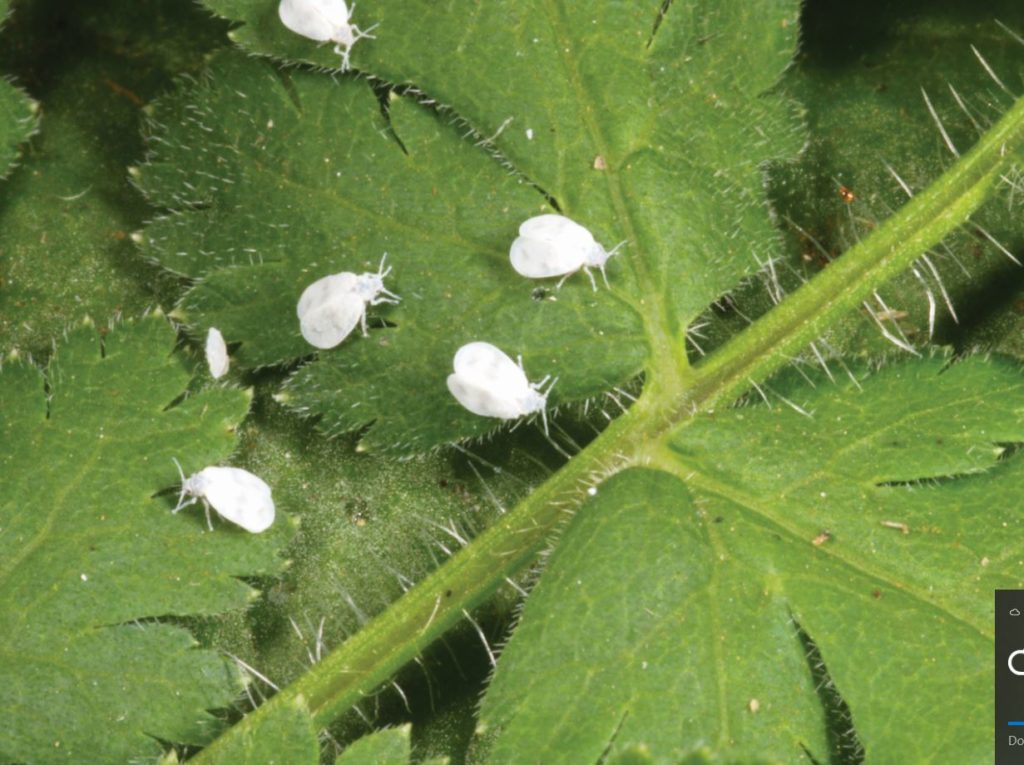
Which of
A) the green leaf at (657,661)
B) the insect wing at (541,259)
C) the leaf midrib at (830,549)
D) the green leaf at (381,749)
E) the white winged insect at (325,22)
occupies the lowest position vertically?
the green leaf at (381,749)

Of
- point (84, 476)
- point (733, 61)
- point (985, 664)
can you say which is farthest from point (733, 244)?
point (84, 476)

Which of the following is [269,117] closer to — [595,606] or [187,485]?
[187,485]

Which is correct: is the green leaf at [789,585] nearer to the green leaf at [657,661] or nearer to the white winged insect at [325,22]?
the green leaf at [657,661]

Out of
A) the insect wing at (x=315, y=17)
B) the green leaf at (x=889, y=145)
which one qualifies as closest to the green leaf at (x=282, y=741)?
the green leaf at (x=889, y=145)

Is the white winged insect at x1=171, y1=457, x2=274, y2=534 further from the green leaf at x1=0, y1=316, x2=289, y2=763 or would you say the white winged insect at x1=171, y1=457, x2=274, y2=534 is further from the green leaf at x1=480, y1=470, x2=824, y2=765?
the green leaf at x1=480, y1=470, x2=824, y2=765

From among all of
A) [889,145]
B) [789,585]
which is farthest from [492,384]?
[889,145]

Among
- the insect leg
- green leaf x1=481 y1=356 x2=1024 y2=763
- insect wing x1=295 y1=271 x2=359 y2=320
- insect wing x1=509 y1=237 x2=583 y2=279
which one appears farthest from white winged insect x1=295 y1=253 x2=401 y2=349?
green leaf x1=481 y1=356 x2=1024 y2=763

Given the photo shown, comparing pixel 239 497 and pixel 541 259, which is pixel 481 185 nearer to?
pixel 541 259

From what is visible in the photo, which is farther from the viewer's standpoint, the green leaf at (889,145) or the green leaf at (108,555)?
the green leaf at (889,145)
